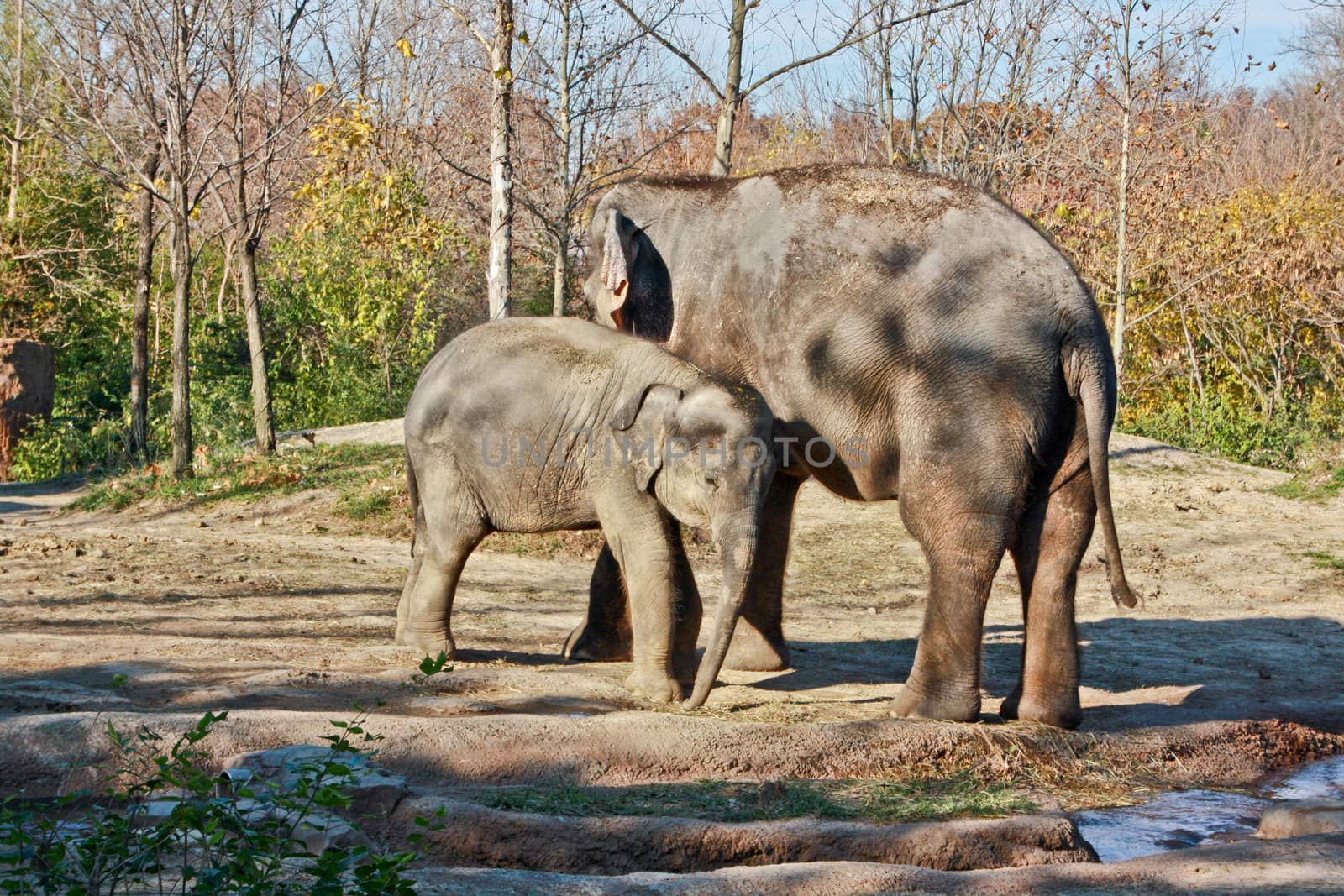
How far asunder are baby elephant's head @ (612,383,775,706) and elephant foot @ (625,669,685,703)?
28 cm

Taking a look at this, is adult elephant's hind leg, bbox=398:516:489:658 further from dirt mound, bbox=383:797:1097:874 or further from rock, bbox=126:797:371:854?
rock, bbox=126:797:371:854

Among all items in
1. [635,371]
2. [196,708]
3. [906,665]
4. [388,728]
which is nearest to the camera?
[388,728]

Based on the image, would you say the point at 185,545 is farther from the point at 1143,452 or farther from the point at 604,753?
the point at 1143,452

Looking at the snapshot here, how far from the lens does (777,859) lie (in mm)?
4336

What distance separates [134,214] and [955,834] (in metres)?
21.8

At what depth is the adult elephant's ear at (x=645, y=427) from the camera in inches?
261

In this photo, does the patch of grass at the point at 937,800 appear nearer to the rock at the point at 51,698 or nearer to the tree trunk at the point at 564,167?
the rock at the point at 51,698

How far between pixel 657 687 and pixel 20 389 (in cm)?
1363

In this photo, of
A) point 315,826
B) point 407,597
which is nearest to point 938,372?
point 407,597

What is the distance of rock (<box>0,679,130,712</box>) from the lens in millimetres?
5699

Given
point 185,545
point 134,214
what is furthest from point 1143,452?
point 134,214

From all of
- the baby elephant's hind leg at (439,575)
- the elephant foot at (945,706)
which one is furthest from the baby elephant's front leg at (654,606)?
the elephant foot at (945,706)

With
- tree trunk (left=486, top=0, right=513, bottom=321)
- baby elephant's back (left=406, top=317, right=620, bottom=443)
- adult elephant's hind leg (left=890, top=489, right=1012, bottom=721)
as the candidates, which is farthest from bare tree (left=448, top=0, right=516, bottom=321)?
adult elephant's hind leg (left=890, top=489, right=1012, bottom=721)

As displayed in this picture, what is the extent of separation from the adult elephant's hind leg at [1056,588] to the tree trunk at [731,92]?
19.7 feet
